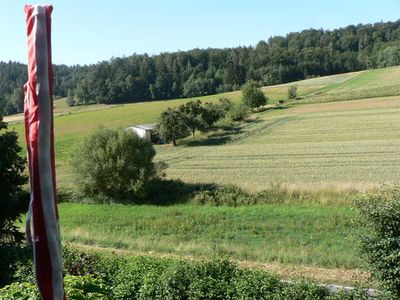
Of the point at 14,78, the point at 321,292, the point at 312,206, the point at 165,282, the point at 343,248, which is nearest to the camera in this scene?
the point at 321,292

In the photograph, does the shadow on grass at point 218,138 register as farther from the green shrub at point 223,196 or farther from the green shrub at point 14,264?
the green shrub at point 14,264

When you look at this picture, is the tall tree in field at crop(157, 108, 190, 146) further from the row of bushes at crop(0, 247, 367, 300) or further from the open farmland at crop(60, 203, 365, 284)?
the row of bushes at crop(0, 247, 367, 300)

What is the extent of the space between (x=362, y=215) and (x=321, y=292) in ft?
6.58

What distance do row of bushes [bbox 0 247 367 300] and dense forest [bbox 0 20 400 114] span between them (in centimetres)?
10907

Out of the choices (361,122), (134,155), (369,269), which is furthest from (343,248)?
(361,122)

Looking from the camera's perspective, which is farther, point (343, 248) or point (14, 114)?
point (14, 114)

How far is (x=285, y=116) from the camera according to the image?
65.9 m

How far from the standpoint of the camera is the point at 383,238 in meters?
10.0

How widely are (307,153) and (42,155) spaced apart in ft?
130

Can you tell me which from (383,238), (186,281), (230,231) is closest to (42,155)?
(186,281)

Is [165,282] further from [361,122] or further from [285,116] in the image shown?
[285,116]

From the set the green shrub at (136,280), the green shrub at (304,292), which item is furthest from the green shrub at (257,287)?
the green shrub at (136,280)

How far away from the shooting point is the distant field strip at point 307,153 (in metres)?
31.7

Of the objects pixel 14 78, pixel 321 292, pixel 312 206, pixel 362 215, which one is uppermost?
pixel 14 78
